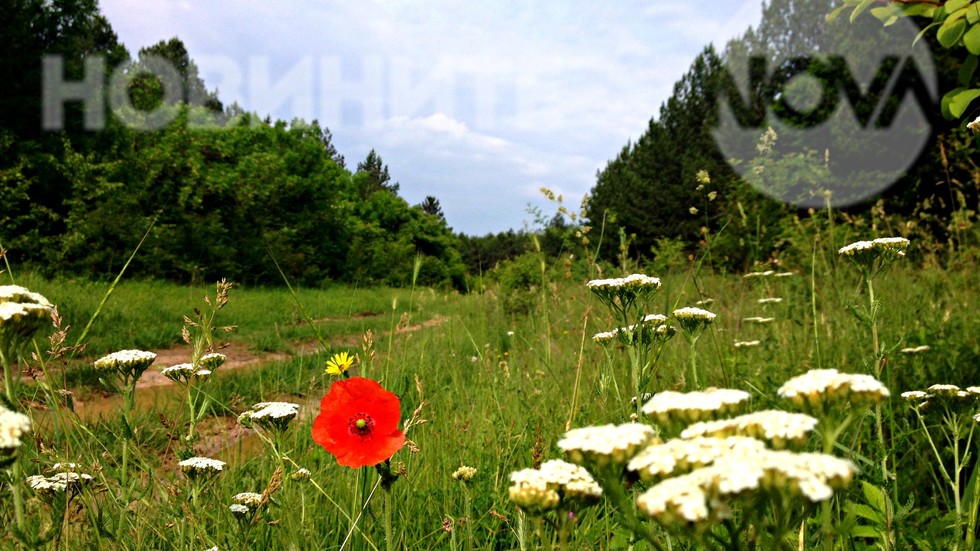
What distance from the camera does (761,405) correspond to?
307cm

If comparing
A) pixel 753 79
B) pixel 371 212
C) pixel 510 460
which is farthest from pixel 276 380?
pixel 753 79

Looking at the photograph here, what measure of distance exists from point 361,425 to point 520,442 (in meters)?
1.30

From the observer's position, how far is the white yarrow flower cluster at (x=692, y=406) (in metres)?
0.93

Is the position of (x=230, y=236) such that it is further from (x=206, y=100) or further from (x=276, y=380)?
(x=206, y=100)

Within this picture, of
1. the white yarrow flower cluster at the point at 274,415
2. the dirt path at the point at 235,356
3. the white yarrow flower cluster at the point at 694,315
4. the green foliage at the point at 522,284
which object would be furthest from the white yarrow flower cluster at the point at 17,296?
the dirt path at the point at 235,356

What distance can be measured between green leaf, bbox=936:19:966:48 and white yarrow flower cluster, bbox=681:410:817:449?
5.79 feet

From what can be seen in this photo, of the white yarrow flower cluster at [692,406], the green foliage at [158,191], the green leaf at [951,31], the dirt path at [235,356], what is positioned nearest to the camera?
the white yarrow flower cluster at [692,406]

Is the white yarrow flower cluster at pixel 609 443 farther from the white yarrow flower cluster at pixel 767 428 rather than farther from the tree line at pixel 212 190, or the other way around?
the tree line at pixel 212 190

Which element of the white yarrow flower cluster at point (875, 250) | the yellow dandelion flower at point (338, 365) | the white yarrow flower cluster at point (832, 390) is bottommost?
the yellow dandelion flower at point (338, 365)

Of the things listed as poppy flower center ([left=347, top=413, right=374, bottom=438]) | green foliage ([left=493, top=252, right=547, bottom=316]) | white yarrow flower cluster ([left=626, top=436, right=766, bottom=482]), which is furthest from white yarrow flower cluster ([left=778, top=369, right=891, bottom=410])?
green foliage ([left=493, top=252, right=547, bottom=316])

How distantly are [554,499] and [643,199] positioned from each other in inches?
1498

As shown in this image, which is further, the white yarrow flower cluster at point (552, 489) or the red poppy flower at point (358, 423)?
the red poppy flower at point (358, 423)

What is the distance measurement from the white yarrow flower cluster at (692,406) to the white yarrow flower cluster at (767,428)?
Answer: 4cm

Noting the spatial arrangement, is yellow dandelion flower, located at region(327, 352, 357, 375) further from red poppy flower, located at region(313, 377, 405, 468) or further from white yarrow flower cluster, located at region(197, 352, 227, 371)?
white yarrow flower cluster, located at region(197, 352, 227, 371)
